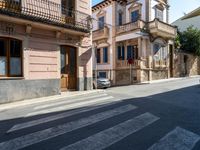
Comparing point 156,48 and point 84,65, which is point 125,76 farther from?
point 84,65

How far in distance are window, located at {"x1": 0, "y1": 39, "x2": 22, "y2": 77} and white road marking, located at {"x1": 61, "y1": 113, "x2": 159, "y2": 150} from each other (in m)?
7.36

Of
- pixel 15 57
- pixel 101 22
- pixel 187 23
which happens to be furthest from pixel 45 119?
pixel 187 23

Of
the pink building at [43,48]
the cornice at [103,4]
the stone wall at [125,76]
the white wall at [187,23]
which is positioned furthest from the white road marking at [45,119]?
the white wall at [187,23]

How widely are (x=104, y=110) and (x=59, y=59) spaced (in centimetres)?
684

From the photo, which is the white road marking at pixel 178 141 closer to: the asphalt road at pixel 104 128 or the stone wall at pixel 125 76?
the asphalt road at pixel 104 128

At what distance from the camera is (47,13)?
44.9ft

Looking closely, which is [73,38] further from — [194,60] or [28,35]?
[194,60]

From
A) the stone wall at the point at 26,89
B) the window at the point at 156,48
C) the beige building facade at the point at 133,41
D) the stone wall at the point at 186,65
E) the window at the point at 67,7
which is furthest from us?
the stone wall at the point at 186,65

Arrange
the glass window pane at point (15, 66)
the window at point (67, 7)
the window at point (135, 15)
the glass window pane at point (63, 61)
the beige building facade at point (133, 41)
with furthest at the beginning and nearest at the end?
the window at point (135, 15), the beige building facade at point (133, 41), the window at point (67, 7), the glass window pane at point (63, 61), the glass window pane at point (15, 66)

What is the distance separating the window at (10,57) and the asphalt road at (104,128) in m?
4.08

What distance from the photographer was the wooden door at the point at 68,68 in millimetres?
14984

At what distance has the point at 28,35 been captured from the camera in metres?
12.7

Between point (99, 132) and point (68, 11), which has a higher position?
point (68, 11)

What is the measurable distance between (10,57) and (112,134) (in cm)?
815
